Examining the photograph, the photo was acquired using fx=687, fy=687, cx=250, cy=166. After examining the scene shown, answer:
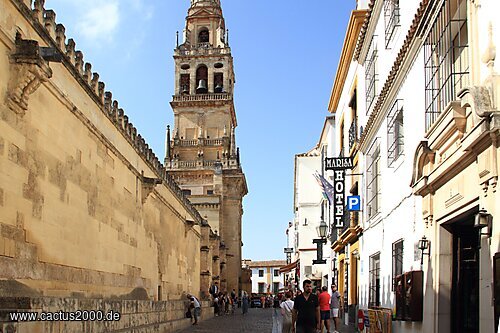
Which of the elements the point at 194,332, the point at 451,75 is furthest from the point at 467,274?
the point at 194,332

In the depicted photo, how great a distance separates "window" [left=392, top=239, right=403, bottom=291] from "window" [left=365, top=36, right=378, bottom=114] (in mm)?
4427

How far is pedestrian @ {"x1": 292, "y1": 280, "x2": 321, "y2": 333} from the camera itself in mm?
10945

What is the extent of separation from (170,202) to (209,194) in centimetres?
3072

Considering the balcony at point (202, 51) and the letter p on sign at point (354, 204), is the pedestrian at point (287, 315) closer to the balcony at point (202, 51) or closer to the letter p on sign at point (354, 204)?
the letter p on sign at point (354, 204)

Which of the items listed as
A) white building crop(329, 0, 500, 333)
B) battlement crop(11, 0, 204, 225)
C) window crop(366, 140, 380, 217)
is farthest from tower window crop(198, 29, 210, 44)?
window crop(366, 140, 380, 217)

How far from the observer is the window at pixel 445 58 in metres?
9.21

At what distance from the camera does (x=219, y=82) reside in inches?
2314

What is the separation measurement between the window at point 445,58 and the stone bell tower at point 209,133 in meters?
42.0

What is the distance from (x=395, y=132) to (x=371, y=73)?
12.3 feet

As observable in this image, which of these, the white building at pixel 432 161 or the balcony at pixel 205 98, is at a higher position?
the balcony at pixel 205 98

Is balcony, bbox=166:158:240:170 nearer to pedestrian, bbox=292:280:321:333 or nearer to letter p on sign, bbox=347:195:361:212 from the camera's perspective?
letter p on sign, bbox=347:195:361:212

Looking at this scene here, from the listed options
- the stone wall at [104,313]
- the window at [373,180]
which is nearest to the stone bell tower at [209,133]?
the stone wall at [104,313]

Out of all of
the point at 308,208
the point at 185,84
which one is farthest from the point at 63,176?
the point at 185,84

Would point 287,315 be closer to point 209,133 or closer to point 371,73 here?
point 371,73
